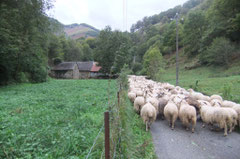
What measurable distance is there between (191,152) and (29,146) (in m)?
4.47

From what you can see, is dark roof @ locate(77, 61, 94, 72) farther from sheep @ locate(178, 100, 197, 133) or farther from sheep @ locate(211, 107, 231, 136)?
sheep @ locate(211, 107, 231, 136)

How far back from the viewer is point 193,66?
3597 centimetres

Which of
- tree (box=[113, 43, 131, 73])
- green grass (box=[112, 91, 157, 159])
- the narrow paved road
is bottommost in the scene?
the narrow paved road

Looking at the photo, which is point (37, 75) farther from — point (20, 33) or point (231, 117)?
point (231, 117)

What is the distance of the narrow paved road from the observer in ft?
14.4

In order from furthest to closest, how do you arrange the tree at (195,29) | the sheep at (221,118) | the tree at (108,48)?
the tree at (195,29)
the tree at (108,48)
the sheep at (221,118)

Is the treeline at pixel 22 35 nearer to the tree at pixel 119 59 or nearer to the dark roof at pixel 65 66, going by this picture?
the tree at pixel 119 59

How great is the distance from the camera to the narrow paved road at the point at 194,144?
4.40 metres

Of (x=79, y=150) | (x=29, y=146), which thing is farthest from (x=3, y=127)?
(x=79, y=150)

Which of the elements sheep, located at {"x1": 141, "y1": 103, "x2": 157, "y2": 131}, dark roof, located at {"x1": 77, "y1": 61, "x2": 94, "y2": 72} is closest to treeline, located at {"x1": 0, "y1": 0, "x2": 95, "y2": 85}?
sheep, located at {"x1": 141, "y1": 103, "x2": 157, "y2": 131}

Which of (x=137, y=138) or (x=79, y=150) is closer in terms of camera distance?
(x=79, y=150)

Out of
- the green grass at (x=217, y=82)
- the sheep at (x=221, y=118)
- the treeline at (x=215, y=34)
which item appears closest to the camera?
the sheep at (x=221, y=118)

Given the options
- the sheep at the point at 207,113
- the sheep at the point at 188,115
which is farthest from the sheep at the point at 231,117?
the sheep at the point at 188,115

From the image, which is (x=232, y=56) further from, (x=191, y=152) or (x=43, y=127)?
(x=43, y=127)
